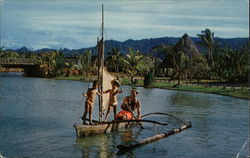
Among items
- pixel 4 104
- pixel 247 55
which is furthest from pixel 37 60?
pixel 4 104

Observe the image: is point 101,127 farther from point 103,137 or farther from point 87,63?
point 87,63

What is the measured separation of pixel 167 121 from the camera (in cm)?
1470

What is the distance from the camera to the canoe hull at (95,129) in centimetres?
1030

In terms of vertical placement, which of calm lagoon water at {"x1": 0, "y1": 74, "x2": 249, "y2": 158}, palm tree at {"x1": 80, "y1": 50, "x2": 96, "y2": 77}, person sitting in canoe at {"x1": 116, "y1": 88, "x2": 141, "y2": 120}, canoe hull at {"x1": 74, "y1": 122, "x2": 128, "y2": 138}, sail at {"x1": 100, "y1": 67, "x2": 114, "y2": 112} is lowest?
calm lagoon water at {"x1": 0, "y1": 74, "x2": 249, "y2": 158}

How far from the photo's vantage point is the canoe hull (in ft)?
33.8

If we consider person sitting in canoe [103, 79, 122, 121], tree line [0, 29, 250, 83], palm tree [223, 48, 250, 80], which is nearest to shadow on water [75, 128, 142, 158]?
person sitting in canoe [103, 79, 122, 121]

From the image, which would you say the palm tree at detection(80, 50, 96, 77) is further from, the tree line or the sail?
the sail

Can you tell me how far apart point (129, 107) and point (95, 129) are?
1774 millimetres

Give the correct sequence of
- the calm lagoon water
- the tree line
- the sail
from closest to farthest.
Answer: the calm lagoon water < the sail < the tree line

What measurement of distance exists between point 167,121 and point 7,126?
18.4 feet

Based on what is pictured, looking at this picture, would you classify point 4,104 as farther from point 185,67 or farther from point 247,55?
point 247,55

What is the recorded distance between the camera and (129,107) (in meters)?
12.1

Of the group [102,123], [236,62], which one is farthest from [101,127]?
[236,62]

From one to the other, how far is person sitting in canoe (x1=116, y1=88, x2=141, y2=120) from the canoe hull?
0.24 m
